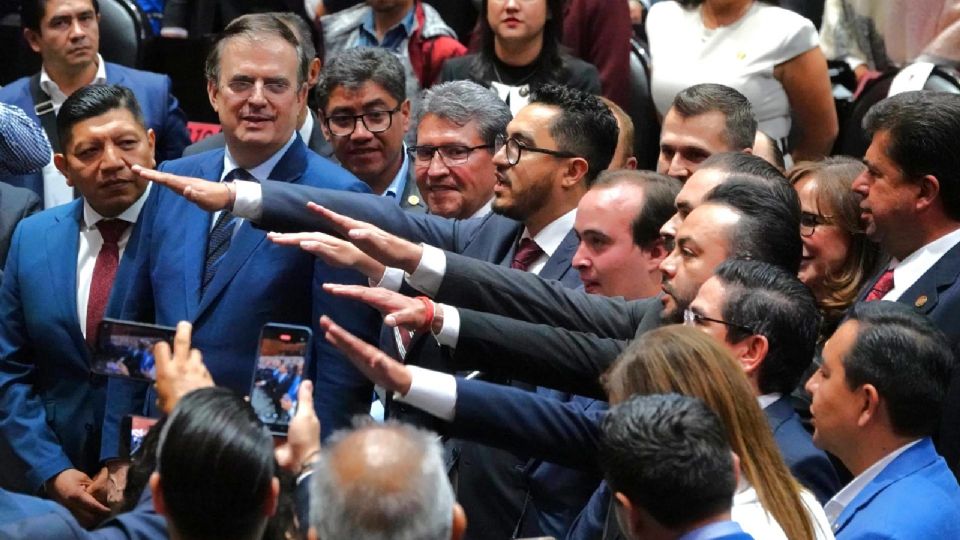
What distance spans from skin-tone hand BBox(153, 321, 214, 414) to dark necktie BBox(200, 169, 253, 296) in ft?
4.46

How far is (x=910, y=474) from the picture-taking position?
131 inches

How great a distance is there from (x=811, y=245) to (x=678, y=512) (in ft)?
6.81

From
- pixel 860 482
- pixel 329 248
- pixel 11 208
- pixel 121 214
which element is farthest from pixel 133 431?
pixel 11 208

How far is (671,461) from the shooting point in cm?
258

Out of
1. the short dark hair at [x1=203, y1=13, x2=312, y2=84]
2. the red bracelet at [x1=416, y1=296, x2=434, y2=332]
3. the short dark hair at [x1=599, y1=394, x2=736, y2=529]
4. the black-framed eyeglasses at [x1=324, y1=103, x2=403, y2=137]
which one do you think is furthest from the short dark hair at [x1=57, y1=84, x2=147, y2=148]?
the short dark hair at [x1=599, y1=394, x2=736, y2=529]

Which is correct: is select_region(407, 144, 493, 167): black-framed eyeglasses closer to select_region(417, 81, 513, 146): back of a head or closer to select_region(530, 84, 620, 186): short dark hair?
select_region(417, 81, 513, 146): back of a head

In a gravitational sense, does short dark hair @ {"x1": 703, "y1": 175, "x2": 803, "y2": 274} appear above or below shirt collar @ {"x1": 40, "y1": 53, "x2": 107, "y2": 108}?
above

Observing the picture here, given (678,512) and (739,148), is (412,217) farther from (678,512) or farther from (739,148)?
(678,512)

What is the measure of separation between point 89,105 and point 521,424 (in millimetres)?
2224

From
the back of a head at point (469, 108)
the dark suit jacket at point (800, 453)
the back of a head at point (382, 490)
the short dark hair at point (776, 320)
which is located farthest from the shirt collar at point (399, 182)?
the back of a head at point (382, 490)

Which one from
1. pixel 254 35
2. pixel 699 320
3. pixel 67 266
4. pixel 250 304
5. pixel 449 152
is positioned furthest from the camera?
pixel 449 152

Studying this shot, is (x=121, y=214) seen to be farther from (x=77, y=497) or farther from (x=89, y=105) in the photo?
(x=77, y=497)

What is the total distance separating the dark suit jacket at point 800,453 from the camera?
3.39 metres

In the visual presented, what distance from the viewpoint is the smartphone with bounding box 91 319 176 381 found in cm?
357
